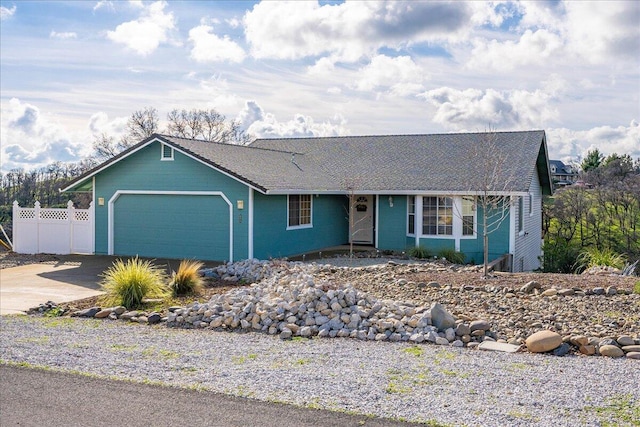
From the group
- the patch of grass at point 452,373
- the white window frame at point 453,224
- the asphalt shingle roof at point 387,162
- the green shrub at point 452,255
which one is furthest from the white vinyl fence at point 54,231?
the patch of grass at point 452,373

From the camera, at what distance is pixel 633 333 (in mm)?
Result: 8312

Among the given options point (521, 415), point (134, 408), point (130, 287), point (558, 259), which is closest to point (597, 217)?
point (558, 259)

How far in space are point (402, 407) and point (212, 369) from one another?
235cm

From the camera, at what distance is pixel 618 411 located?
213 inches

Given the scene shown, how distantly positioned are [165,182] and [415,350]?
12.9m

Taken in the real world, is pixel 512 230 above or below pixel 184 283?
above

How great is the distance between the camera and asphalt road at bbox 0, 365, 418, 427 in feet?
17.4

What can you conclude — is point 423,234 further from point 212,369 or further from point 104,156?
point 104,156

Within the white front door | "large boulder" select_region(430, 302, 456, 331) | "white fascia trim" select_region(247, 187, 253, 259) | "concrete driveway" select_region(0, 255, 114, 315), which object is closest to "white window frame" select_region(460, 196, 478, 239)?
the white front door

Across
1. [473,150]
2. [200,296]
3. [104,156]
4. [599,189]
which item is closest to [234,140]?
[104,156]

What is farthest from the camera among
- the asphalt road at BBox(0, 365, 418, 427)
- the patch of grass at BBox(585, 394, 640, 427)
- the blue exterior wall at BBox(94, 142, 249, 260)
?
Answer: the blue exterior wall at BBox(94, 142, 249, 260)

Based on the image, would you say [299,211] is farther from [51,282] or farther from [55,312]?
[55,312]

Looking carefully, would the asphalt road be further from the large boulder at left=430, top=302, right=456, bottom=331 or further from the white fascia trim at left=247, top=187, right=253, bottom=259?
the white fascia trim at left=247, top=187, right=253, bottom=259

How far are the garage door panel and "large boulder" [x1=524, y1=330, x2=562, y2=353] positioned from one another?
11.6 meters
